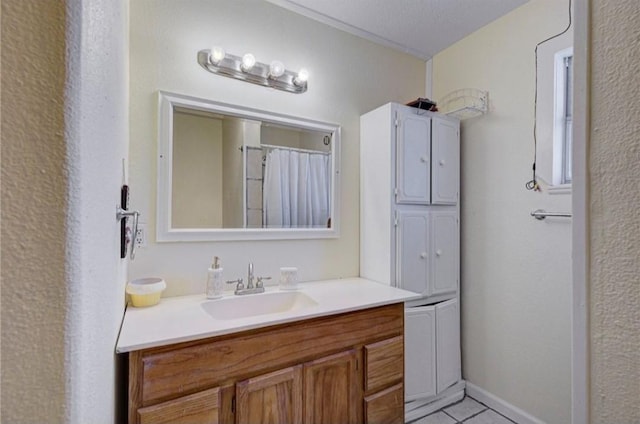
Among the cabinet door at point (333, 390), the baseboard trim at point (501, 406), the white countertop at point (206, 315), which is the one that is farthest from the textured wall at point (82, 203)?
the baseboard trim at point (501, 406)

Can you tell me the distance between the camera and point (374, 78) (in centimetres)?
219

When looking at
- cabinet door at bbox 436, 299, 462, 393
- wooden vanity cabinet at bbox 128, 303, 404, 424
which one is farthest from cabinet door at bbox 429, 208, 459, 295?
wooden vanity cabinet at bbox 128, 303, 404, 424

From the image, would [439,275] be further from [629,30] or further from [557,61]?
[629,30]

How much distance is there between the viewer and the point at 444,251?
6.69 ft

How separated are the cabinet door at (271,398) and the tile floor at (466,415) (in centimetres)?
99

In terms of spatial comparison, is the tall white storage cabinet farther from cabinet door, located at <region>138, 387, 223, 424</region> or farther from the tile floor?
cabinet door, located at <region>138, 387, 223, 424</region>

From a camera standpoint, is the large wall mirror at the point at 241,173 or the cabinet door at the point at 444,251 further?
the cabinet door at the point at 444,251

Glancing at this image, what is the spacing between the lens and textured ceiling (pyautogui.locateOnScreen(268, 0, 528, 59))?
184 cm

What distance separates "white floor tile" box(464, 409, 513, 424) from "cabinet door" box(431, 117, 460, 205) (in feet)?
4.35

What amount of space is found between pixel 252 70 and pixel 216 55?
200mm

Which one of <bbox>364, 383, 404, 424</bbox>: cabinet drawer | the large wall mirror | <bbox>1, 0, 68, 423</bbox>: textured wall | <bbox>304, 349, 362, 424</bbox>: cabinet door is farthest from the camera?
the large wall mirror

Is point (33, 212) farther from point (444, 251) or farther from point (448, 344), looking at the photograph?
point (448, 344)

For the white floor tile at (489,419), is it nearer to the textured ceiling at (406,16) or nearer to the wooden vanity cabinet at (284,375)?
the wooden vanity cabinet at (284,375)

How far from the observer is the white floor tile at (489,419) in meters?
1.84
